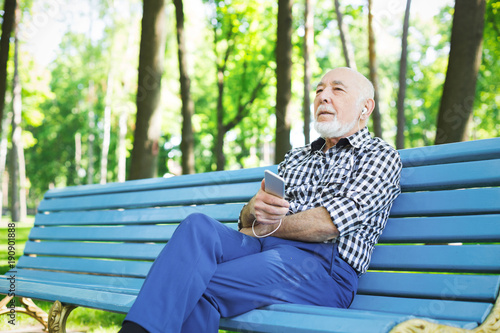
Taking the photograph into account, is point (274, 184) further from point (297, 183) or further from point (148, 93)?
point (148, 93)

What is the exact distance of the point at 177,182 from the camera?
4.12 metres

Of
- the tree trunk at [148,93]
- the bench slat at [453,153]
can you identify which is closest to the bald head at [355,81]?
the bench slat at [453,153]

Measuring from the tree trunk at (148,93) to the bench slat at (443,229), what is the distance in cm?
466

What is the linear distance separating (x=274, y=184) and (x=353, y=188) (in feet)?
1.60

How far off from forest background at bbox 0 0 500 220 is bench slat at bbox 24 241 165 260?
2.28 meters

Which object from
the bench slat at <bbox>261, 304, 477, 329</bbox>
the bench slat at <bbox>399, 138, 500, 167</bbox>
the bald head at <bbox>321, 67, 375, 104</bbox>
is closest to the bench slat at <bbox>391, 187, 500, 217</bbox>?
the bench slat at <bbox>399, 138, 500, 167</bbox>

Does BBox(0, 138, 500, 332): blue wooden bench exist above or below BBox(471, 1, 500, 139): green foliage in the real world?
below

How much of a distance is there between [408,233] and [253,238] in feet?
2.77

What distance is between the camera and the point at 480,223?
8.60 ft

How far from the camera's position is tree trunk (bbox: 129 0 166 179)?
7.09 metres

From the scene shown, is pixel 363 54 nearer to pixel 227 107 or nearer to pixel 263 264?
pixel 227 107

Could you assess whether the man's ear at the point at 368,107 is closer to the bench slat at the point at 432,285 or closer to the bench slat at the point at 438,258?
the bench slat at the point at 438,258

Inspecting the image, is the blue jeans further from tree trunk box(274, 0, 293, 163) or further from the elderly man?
tree trunk box(274, 0, 293, 163)

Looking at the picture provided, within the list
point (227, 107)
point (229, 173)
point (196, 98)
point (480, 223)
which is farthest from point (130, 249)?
point (196, 98)
